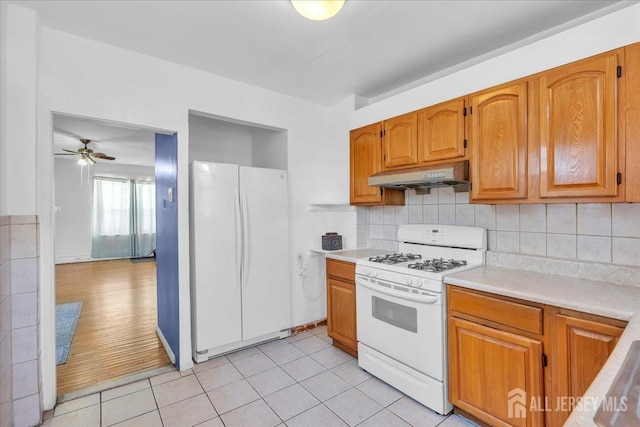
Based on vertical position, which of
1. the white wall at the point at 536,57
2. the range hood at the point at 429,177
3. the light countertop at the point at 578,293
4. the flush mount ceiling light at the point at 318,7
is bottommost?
the light countertop at the point at 578,293

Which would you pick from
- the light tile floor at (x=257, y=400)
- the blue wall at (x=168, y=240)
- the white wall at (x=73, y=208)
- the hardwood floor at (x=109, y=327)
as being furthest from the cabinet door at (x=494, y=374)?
the white wall at (x=73, y=208)

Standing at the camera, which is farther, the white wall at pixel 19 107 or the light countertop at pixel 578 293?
the white wall at pixel 19 107

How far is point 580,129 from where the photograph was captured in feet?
5.28

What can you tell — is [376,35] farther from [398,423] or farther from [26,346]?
[26,346]

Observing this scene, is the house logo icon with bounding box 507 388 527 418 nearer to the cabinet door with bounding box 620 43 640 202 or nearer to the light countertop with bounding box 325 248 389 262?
the cabinet door with bounding box 620 43 640 202

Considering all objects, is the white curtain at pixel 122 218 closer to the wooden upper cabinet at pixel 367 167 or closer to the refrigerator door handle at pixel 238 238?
the refrigerator door handle at pixel 238 238

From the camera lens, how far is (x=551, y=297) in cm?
144

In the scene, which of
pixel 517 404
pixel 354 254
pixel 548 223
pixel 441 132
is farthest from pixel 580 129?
pixel 354 254

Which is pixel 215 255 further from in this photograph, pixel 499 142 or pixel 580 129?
pixel 580 129

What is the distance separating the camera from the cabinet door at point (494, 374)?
151cm

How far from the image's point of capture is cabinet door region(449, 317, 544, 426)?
4.97 ft

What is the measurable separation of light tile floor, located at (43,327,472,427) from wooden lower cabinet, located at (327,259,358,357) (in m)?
0.17

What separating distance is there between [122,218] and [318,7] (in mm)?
8095

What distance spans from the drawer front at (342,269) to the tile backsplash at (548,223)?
2.37 feet
